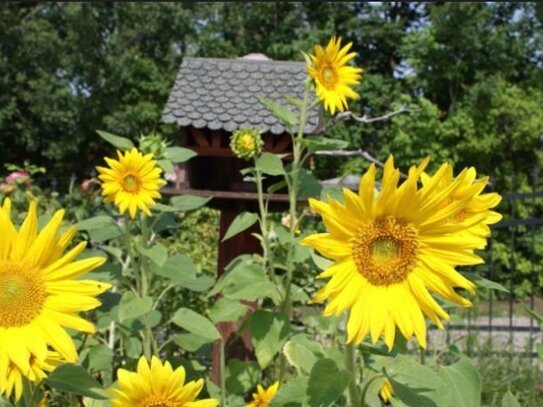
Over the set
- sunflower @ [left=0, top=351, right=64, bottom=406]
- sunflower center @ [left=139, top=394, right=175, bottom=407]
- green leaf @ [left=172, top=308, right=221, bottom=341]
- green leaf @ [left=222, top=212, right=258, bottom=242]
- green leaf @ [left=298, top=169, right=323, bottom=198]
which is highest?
green leaf @ [left=298, top=169, right=323, bottom=198]

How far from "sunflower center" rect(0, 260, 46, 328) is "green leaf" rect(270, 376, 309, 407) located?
31cm

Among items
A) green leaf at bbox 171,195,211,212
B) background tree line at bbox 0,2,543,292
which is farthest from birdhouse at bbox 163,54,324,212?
background tree line at bbox 0,2,543,292

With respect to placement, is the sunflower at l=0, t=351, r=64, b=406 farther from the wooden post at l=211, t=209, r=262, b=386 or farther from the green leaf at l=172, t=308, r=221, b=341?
the wooden post at l=211, t=209, r=262, b=386

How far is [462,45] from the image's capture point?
13.8 metres

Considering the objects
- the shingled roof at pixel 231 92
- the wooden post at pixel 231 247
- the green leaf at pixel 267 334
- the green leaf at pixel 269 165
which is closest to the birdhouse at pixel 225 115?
the shingled roof at pixel 231 92

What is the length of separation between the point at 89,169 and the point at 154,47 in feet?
9.28

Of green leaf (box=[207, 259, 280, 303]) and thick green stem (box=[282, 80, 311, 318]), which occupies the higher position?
thick green stem (box=[282, 80, 311, 318])

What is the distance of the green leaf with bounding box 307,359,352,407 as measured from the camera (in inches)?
34.0

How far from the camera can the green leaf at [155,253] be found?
1.32 meters

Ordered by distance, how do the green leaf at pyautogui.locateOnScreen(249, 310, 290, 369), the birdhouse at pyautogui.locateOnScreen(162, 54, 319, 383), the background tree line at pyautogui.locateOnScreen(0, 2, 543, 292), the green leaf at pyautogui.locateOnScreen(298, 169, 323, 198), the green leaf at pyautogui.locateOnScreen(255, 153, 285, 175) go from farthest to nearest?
1. the background tree line at pyautogui.locateOnScreen(0, 2, 543, 292)
2. the birdhouse at pyautogui.locateOnScreen(162, 54, 319, 383)
3. the green leaf at pyautogui.locateOnScreen(298, 169, 323, 198)
4. the green leaf at pyautogui.locateOnScreen(255, 153, 285, 175)
5. the green leaf at pyautogui.locateOnScreen(249, 310, 290, 369)

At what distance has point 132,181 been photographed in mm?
1344

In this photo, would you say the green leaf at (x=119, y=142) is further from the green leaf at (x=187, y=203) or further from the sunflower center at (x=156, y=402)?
the sunflower center at (x=156, y=402)

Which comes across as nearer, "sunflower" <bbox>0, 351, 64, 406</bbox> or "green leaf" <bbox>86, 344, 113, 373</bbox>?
"sunflower" <bbox>0, 351, 64, 406</bbox>

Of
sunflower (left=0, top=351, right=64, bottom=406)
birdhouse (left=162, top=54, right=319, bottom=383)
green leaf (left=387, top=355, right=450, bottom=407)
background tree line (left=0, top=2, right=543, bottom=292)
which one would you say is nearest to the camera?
sunflower (left=0, top=351, right=64, bottom=406)
